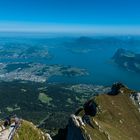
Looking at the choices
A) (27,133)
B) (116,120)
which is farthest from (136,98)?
(27,133)

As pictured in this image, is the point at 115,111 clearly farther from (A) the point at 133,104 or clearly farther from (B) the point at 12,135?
(B) the point at 12,135

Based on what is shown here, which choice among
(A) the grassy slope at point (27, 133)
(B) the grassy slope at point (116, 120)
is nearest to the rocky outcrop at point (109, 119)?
(B) the grassy slope at point (116, 120)

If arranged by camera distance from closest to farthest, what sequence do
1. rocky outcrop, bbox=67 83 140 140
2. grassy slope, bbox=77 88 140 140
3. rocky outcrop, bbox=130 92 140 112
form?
rocky outcrop, bbox=67 83 140 140 → grassy slope, bbox=77 88 140 140 → rocky outcrop, bbox=130 92 140 112

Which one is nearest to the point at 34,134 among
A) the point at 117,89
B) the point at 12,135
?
the point at 12,135

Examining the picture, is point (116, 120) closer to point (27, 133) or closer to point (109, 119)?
point (109, 119)

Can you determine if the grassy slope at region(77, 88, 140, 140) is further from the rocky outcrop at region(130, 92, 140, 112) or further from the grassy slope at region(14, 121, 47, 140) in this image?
the grassy slope at region(14, 121, 47, 140)

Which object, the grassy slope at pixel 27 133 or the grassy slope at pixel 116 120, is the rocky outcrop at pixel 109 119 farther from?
the grassy slope at pixel 27 133

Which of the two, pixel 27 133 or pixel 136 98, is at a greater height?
pixel 27 133

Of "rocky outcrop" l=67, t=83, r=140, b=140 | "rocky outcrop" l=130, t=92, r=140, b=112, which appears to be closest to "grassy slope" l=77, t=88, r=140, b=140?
"rocky outcrop" l=67, t=83, r=140, b=140

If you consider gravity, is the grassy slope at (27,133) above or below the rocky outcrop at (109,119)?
above
